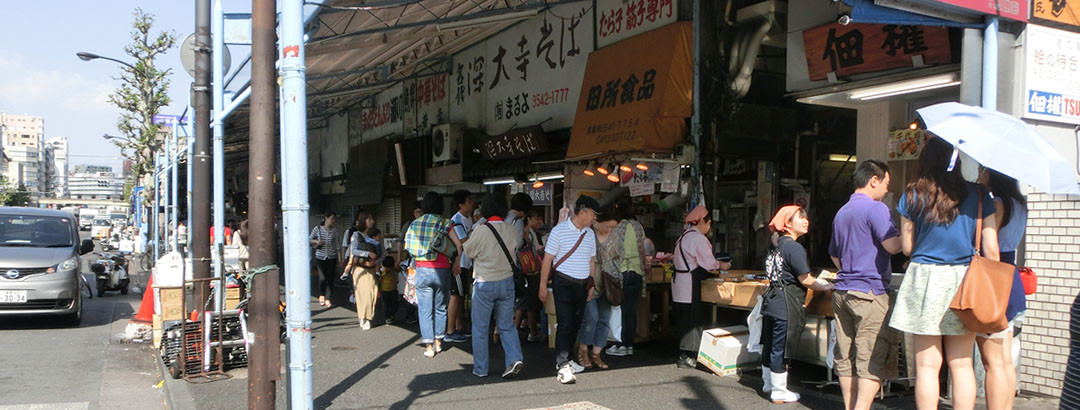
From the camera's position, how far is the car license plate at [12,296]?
9.88 m

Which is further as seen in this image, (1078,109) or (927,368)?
(1078,109)

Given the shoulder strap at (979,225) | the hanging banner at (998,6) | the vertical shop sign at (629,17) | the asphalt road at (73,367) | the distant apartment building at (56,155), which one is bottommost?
the asphalt road at (73,367)

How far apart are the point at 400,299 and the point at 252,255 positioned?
706 cm

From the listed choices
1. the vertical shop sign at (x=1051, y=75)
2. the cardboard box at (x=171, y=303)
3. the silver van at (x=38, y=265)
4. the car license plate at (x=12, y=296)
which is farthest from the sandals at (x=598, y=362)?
the car license plate at (x=12, y=296)

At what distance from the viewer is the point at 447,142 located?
15664 mm

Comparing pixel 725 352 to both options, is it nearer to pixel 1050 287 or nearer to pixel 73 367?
pixel 1050 287

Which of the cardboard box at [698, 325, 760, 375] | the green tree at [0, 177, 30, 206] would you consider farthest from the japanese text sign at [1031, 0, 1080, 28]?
the green tree at [0, 177, 30, 206]

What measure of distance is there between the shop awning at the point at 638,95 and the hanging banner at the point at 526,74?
0.94 metres

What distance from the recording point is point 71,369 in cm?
792

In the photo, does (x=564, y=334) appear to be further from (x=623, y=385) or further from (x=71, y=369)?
(x=71, y=369)

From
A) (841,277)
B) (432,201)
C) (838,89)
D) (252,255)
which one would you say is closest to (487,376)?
(432,201)

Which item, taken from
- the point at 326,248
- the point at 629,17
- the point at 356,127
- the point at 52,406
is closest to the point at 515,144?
the point at 629,17

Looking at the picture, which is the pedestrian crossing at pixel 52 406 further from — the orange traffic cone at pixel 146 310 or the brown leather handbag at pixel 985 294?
the brown leather handbag at pixel 985 294

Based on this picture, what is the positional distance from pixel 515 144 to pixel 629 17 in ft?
11.4
